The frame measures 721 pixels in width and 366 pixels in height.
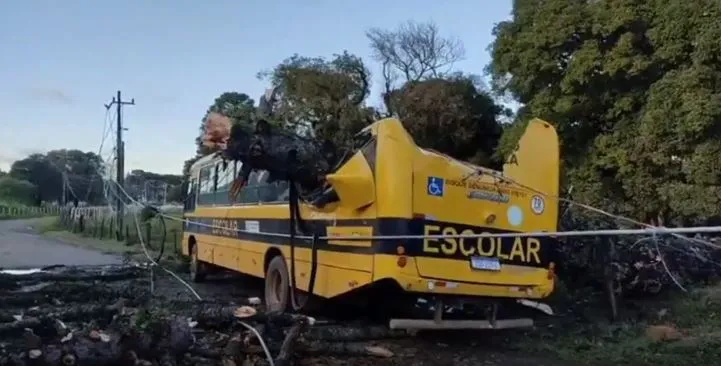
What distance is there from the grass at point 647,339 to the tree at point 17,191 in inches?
2764

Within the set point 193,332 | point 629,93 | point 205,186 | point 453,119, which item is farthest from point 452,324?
point 453,119

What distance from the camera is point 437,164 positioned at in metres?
8.23

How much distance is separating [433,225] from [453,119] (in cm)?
1983

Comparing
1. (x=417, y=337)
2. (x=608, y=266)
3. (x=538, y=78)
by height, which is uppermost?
(x=538, y=78)

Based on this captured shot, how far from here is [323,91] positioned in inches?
1214

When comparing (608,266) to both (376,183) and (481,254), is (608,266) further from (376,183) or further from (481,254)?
(376,183)

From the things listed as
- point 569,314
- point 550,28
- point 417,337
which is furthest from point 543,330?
point 550,28

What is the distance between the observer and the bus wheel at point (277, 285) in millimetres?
10406

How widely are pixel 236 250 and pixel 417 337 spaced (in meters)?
4.60

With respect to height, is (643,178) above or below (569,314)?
above

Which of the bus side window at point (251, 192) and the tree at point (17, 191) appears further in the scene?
the tree at point (17, 191)

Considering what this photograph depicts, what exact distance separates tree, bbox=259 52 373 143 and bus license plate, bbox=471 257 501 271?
61.5 feet

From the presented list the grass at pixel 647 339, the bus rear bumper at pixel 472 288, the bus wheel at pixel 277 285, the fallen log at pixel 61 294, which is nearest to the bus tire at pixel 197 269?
the fallen log at pixel 61 294

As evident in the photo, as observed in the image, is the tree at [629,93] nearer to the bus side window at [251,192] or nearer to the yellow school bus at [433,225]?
the yellow school bus at [433,225]
